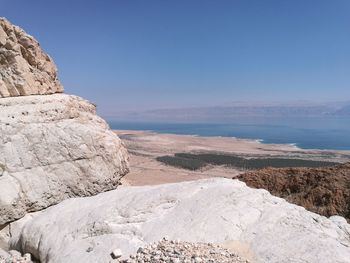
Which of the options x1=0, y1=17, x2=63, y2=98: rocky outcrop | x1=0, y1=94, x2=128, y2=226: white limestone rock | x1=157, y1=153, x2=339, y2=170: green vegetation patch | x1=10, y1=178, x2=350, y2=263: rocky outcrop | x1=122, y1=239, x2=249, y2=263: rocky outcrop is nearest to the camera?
x1=122, y1=239, x2=249, y2=263: rocky outcrop

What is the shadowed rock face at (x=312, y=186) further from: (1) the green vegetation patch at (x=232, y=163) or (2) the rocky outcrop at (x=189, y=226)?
(1) the green vegetation patch at (x=232, y=163)

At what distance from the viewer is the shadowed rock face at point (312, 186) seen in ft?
38.7

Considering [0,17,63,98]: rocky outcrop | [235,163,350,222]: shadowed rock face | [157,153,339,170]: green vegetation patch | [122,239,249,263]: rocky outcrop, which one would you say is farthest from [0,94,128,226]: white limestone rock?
[157,153,339,170]: green vegetation patch

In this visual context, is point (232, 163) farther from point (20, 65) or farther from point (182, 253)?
point (182, 253)

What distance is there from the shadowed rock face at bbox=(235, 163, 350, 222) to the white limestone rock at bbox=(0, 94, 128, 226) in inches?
187

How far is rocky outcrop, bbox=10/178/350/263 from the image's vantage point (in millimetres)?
7183

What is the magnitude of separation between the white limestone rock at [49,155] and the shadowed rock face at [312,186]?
4.74 metres

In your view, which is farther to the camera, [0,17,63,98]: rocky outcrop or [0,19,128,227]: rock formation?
[0,17,63,98]: rocky outcrop

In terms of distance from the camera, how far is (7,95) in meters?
12.0

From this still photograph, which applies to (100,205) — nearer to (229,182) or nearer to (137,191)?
(137,191)

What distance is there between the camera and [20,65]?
12266mm

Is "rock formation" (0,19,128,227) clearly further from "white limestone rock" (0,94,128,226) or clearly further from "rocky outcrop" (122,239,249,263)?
"rocky outcrop" (122,239,249,263)

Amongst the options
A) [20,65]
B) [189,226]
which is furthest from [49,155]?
[189,226]

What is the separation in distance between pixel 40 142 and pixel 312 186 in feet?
26.6
